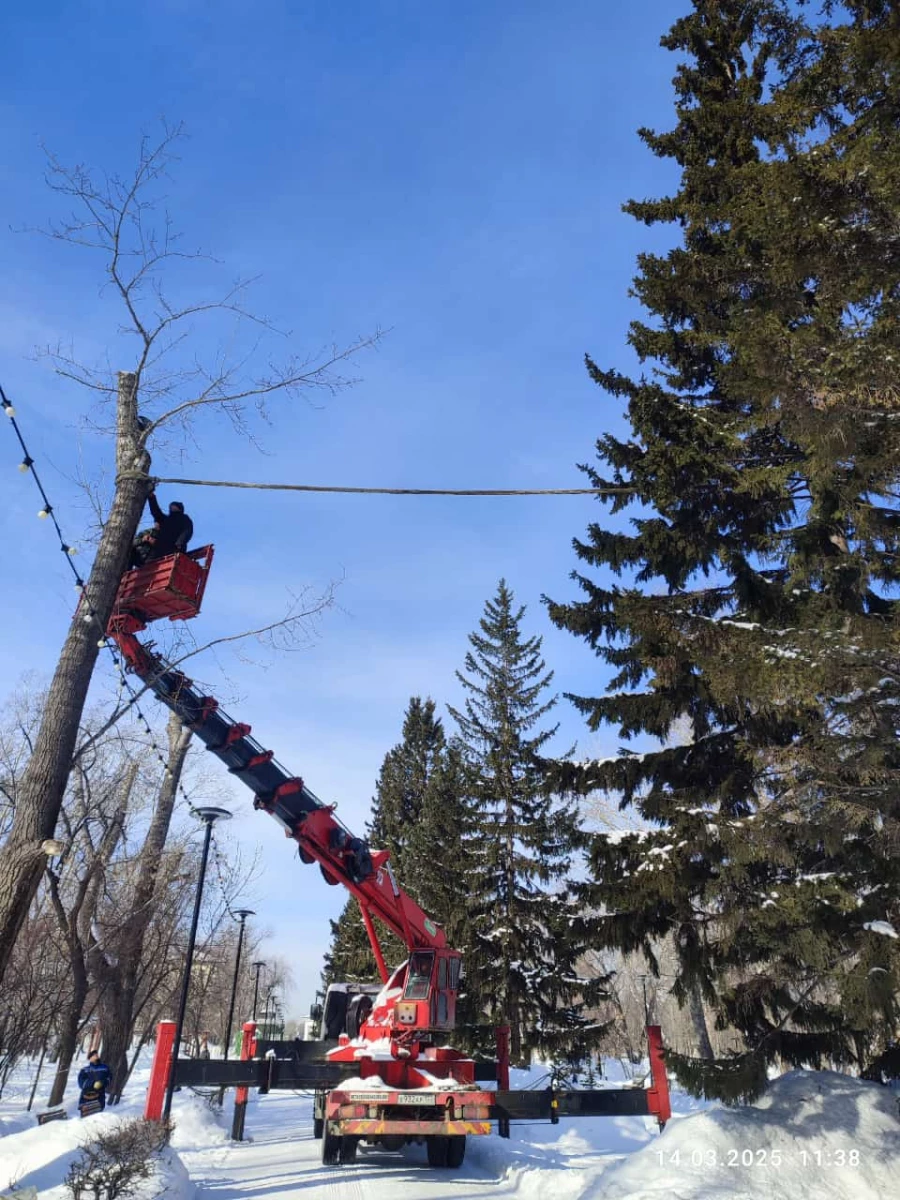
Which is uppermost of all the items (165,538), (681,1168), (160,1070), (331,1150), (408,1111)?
(165,538)

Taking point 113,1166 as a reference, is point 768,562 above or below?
above

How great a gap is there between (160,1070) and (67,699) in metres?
5.57

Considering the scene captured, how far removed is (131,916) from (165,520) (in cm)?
1172

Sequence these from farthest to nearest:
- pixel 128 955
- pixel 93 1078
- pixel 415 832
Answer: pixel 415 832 < pixel 128 955 < pixel 93 1078

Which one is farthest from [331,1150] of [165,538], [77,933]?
[165,538]

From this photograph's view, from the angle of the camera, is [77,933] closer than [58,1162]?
No

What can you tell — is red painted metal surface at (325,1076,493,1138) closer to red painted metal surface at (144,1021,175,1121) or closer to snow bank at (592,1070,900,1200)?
red painted metal surface at (144,1021,175,1121)

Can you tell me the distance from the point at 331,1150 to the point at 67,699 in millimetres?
7674

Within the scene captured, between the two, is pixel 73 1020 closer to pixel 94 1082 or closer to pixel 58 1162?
pixel 94 1082

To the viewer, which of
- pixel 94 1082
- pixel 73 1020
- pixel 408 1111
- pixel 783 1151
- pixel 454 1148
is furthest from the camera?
pixel 73 1020

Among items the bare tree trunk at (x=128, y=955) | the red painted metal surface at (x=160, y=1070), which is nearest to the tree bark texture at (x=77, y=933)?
the bare tree trunk at (x=128, y=955)

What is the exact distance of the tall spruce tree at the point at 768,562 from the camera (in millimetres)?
5777

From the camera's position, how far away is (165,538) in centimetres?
847

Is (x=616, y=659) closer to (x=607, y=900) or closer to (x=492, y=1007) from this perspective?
(x=607, y=900)
